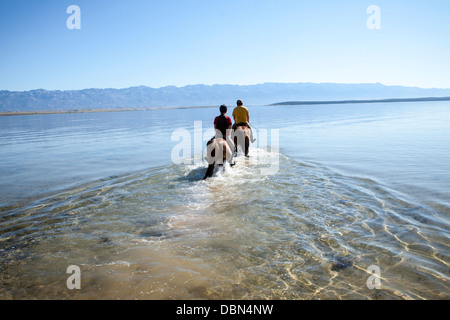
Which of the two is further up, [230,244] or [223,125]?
[223,125]

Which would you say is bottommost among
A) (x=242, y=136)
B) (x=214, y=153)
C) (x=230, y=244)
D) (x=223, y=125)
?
(x=230, y=244)

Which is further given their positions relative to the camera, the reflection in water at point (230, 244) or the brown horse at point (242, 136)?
the brown horse at point (242, 136)

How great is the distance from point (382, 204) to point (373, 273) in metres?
3.15

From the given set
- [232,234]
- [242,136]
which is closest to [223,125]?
[242,136]

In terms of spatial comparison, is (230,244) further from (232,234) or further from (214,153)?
(214,153)

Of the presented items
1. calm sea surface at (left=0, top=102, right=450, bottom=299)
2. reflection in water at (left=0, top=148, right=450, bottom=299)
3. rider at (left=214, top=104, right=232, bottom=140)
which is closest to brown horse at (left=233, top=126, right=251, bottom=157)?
rider at (left=214, top=104, right=232, bottom=140)

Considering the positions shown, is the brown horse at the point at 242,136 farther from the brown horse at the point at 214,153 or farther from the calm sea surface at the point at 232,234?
the brown horse at the point at 214,153

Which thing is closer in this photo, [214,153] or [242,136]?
[214,153]

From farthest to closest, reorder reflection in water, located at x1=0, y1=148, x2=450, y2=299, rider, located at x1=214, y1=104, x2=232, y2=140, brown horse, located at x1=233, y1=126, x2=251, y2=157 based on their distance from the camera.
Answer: brown horse, located at x1=233, y1=126, x2=251, y2=157, rider, located at x1=214, y1=104, x2=232, y2=140, reflection in water, located at x1=0, y1=148, x2=450, y2=299

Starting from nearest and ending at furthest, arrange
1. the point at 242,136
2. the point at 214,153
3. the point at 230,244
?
the point at 230,244 → the point at 214,153 → the point at 242,136

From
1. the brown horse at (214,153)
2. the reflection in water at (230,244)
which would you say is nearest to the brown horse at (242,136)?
the brown horse at (214,153)

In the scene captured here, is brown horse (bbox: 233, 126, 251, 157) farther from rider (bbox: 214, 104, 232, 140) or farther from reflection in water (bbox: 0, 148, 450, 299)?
reflection in water (bbox: 0, 148, 450, 299)

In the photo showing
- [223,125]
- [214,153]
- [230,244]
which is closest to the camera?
[230,244]

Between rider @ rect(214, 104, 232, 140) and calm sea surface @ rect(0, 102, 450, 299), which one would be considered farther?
rider @ rect(214, 104, 232, 140)
